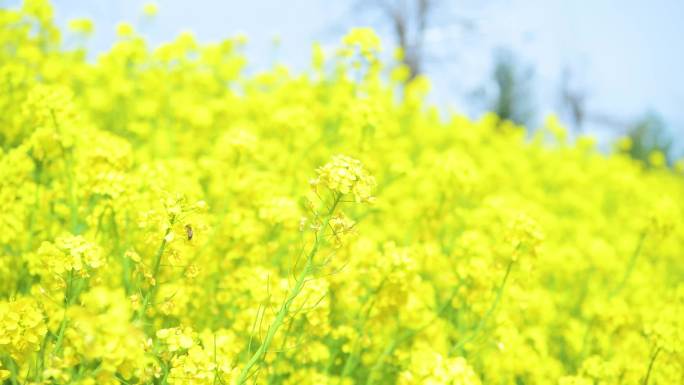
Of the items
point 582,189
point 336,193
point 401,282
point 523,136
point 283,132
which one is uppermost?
point 523,136

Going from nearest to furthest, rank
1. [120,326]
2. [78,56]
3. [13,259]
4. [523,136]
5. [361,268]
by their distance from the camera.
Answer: [120,326] < [13,259] < [361,268] < [78,56] < [523,136]

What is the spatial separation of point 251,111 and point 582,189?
15.3 ft

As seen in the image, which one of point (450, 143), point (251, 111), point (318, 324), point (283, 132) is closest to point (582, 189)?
point (450, 143)

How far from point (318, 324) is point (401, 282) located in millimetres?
395

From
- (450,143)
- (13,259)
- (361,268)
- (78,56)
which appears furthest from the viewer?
(450,143)

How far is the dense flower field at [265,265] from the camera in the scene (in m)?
1.87

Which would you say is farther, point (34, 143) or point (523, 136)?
point (523, 136)

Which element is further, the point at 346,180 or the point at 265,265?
the point at 265,265

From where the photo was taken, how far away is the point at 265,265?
323 centimetres

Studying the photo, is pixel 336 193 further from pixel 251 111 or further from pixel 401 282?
pixel 251 111

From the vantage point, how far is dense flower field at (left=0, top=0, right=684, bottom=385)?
6.15 ft

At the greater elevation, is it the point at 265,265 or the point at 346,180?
the point at 346,180

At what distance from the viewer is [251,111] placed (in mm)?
6953

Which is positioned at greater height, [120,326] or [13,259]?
[120,326]
